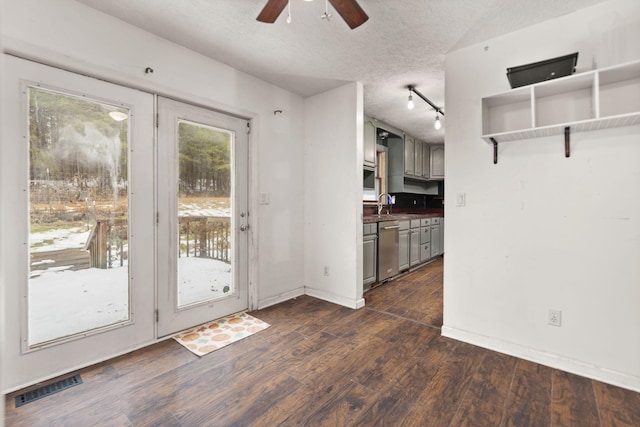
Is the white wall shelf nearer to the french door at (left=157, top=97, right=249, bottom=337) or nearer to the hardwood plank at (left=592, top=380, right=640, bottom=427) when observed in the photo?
the hardwood plank at (left=592, top=380, right=640, bottom=427)

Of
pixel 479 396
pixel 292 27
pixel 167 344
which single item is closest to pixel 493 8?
pixel 292 27

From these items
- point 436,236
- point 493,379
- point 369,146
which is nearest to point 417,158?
point 436,236

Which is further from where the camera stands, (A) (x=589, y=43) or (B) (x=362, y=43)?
(B) (x=362, y=43)

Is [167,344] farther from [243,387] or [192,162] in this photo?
[192,162]

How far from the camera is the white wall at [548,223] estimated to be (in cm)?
211

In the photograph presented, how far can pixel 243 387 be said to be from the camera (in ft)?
6.85

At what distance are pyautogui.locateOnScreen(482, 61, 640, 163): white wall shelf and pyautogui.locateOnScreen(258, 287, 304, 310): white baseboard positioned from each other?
98.5 inches

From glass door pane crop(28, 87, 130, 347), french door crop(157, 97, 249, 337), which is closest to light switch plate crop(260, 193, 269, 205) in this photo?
french door crop(157, 97, 249, 337)

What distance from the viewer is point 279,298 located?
143 inches

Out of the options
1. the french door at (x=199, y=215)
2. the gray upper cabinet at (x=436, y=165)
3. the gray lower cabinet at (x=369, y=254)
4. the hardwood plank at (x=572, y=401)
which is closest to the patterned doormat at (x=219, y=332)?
the french door at (x=199, y=215)

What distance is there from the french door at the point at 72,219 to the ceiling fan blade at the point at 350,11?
1.64 meters

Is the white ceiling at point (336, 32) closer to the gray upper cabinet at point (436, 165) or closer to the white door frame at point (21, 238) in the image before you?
the white door frame at point (21, 238)

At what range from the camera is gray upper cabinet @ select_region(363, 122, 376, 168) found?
439cm

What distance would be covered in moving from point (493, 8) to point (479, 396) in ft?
8.50
